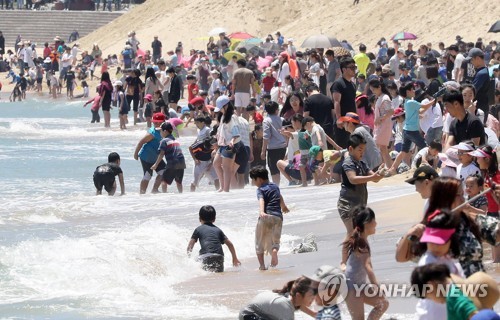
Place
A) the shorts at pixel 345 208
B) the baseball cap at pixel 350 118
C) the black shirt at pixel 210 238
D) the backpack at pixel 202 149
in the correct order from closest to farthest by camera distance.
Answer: the shorts at pixel 345 208 < the black shirt at pixel 210 238 < the baseball cap at pixel 350 118 < the backpack at pixel 202 149

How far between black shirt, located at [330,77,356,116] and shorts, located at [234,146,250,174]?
203cm

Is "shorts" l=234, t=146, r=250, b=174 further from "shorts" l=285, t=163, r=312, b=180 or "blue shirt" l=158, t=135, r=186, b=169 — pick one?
"blue shirt" l=158, t=135, r=186, b=169

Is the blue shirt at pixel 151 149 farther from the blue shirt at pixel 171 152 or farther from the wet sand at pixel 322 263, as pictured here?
the wet sand at pixel 322 263

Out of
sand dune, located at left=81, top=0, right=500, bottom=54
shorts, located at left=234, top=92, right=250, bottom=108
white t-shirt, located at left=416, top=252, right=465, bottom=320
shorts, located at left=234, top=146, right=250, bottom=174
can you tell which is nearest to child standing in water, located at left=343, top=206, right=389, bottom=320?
white t-shirt, located at left=416, top=252, right=465, bottom=320

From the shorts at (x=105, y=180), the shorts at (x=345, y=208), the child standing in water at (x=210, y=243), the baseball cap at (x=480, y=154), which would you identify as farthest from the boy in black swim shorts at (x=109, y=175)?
the baseball cap at (x=480, y=154)

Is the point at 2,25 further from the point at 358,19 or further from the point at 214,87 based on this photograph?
the point at 214,87

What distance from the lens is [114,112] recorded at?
41.2 metres

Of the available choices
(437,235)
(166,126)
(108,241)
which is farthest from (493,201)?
(166,126)

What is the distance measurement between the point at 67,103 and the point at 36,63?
442 centimetres

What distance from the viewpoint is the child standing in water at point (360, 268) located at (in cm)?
A: 863

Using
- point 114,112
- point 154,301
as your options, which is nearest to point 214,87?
point 114,112

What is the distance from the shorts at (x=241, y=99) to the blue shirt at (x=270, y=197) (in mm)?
12382

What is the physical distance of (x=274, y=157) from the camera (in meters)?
19.2

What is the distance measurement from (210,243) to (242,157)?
6.07m
